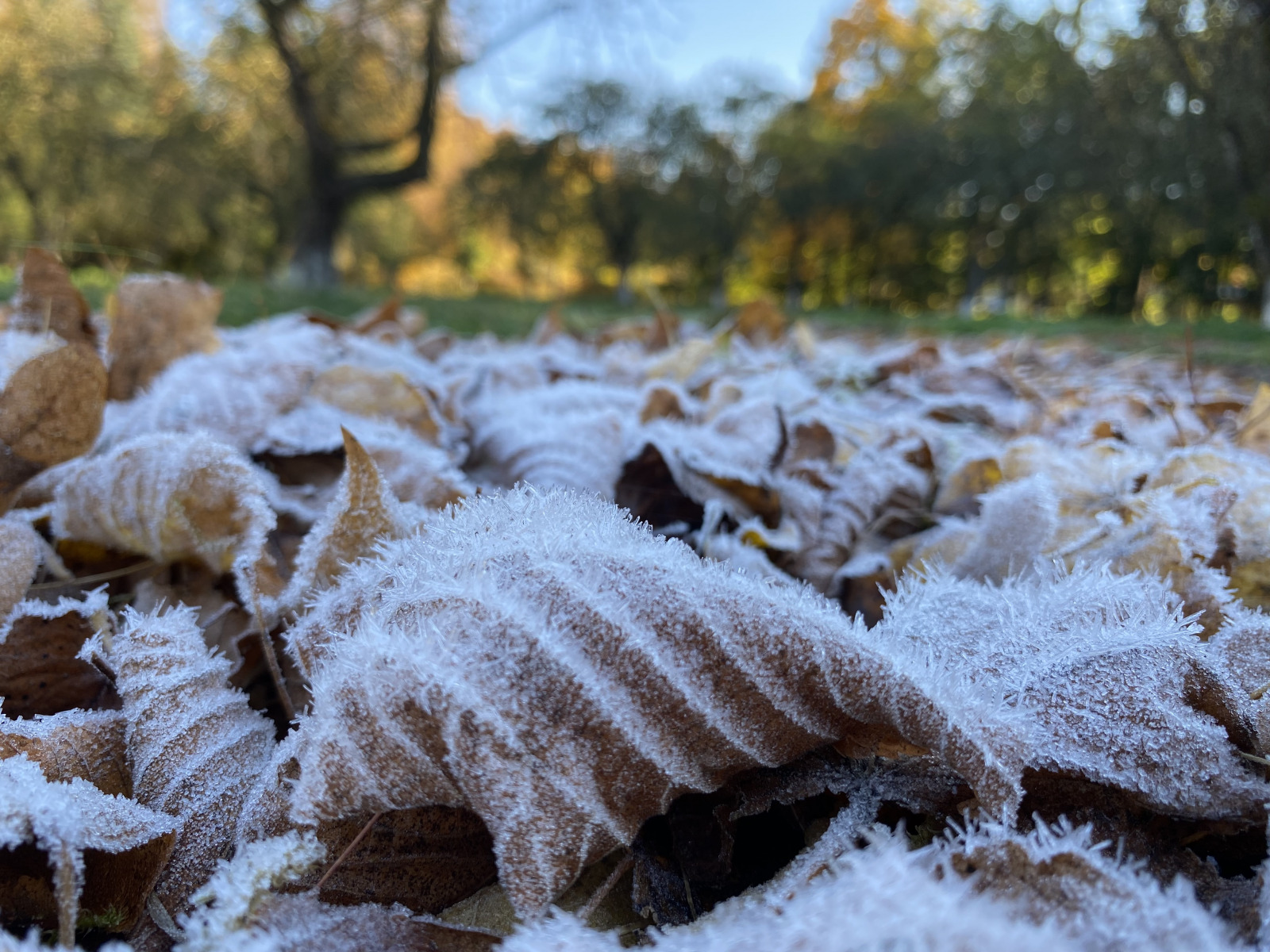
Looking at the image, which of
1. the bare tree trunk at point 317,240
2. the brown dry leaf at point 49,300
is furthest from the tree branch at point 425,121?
the brown dry leaf at point 49,300

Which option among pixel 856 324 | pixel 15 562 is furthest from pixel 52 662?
pixel 856 324

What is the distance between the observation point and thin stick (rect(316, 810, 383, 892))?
0.43 meters

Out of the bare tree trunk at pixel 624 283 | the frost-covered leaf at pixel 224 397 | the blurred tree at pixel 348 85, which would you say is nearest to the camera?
the frost-covered leaf at pixel 224 397

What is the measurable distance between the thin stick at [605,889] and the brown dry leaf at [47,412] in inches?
24.9

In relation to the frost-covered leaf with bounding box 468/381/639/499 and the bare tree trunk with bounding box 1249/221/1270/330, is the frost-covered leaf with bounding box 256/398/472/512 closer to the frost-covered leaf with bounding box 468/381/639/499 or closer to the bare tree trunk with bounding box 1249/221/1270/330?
the frost-covered leaf with bounding box 468/381/639/499

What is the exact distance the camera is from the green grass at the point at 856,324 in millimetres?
3436

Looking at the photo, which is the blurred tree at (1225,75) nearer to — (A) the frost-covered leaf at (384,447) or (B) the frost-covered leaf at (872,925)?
(A) the frost-covered leaf at (384,447)

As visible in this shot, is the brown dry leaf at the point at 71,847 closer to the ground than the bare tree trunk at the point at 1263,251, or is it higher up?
closer to the ground

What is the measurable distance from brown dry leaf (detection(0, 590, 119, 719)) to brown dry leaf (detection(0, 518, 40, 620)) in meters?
0.01

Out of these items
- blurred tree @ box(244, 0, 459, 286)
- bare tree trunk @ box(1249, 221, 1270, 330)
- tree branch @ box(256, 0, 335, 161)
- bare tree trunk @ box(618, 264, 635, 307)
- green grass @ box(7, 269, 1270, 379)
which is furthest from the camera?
bare tree trunk @ box(618, 264, 635, 307)

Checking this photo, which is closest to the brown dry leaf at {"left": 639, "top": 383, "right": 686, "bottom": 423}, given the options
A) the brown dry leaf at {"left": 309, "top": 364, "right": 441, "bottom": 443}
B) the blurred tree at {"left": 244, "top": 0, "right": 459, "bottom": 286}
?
the brown dry leaf at {"left": 309, "top": 364, "right": 441, "bottom": 443}

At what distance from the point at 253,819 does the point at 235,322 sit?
2.90 meters

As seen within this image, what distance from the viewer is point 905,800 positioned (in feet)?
1.52

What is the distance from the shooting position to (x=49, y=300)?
103 cm
